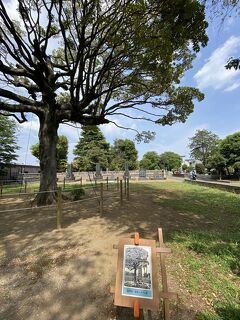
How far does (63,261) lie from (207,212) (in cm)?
566

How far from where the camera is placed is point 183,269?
383 centimetres

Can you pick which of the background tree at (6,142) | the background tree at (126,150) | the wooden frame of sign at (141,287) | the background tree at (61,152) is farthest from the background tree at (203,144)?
the wooden frame of sign at (141,287)

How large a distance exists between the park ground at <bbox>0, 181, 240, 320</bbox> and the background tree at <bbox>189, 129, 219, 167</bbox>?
4395cm

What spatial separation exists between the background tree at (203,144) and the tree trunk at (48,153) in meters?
42.9

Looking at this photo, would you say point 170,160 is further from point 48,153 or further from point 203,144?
point 48,153

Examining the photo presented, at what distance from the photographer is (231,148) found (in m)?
31.9

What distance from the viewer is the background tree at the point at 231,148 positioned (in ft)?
103

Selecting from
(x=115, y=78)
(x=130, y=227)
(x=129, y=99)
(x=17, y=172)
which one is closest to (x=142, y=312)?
(x=130, y=227)

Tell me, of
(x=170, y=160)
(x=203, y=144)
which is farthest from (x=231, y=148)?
(x=170, y=160)

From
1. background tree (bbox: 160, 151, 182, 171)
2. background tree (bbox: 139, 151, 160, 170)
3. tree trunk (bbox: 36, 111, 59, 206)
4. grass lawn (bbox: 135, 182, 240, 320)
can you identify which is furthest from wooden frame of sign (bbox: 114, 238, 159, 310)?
background tree (bbox: 160, 151, 182, 171)

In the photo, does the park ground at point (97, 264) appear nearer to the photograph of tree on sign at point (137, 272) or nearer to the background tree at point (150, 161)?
the photograph of tree on sign at point (137, 272)

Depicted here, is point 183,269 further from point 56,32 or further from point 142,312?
point 56,32

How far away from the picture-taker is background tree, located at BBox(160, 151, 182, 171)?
7062 cm

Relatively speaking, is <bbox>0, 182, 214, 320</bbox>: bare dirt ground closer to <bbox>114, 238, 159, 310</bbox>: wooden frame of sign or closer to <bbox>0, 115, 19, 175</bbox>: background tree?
<bbox>114, 238, 159, 310</bbox>: wooden frame of sign
